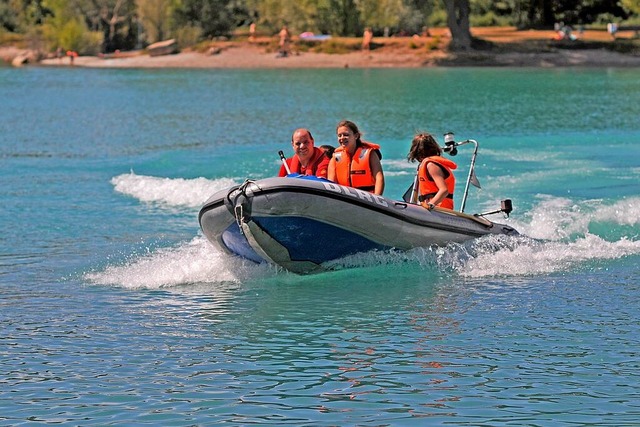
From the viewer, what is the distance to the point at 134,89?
150 ft

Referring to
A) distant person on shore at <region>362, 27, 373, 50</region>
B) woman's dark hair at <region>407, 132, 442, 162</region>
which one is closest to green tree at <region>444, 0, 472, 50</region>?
distant person on shore at <region>362, 27, 373, 50</region>

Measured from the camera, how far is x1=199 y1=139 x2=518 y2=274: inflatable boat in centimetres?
1006

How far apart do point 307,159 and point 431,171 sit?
1095 millimetres

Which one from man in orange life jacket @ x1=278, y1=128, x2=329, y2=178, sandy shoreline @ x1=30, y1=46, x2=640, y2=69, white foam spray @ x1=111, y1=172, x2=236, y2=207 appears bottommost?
sandy shoreline @ x1=30, y1=46, x2=640, y2=69

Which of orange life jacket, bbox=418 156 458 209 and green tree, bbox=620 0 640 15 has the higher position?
green tree, bbox=620 0 640 15

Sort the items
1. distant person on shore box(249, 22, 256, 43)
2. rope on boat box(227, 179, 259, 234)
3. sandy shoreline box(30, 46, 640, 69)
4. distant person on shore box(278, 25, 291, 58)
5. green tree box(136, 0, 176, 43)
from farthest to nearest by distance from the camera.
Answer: green tree box(136, 0, 176, 43), distant person on shore box(249, 22, 256, 43), distant person on shore box(278, 25, 291, 58), sandy shoreline box(30, 46, 640, 69), rope on boat box(227, 179, 259, 234)

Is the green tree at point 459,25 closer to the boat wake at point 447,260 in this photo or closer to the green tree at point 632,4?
the green tree at point 632,4

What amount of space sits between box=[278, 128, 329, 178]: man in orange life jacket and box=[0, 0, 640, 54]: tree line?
4877 centimetres

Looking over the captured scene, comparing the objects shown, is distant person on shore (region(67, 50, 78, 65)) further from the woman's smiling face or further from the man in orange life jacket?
the woman's smiling face

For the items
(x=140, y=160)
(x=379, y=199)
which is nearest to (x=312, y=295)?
(x=379, y=199)

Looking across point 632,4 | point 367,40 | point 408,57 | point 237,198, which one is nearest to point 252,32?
point 367,40

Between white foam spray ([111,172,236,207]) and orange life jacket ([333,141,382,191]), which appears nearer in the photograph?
orange life jacket ([333,141,382,191])

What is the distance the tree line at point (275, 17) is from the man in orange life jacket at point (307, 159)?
160ft

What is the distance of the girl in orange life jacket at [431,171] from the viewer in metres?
10.9
